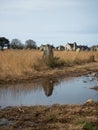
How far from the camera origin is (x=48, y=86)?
13.0m

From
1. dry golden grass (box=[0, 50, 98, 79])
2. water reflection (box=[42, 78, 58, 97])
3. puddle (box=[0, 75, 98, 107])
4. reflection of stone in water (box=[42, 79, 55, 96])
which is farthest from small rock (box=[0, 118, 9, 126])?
dry golden grass (box=[0, 50, 98, 79])

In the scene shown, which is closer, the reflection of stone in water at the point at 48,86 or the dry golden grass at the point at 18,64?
the reflection of stone in water at the point at 48,86

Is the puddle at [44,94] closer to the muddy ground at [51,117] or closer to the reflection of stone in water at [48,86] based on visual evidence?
the reflection of stone in water at [48,86]

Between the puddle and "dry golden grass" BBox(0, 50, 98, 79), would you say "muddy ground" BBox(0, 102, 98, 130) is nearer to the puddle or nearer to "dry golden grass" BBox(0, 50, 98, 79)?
the puddle

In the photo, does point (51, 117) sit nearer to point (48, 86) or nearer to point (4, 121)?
point (4, 121)

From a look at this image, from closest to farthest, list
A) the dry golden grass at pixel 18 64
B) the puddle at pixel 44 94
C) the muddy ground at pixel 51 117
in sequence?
1. the muddy ground at pixel 51 117
2. the puddle at pixel 44 94
3. the dry golden grass at pixel 18 64

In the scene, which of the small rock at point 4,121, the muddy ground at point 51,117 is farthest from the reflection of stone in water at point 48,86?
the small rock at point 4,121

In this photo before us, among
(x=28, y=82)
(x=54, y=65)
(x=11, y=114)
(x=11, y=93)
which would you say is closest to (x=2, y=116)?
(x=11, y=114)

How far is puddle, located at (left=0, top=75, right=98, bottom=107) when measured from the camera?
381 inches

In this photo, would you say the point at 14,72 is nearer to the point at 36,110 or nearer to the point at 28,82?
the point at 28,82

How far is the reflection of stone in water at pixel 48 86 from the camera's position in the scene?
37.9 feet

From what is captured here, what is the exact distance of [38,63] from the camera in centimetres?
1928

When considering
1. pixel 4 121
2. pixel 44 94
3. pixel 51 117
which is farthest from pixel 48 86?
pixel 4 121

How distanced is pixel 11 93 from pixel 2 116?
3.54 meters
